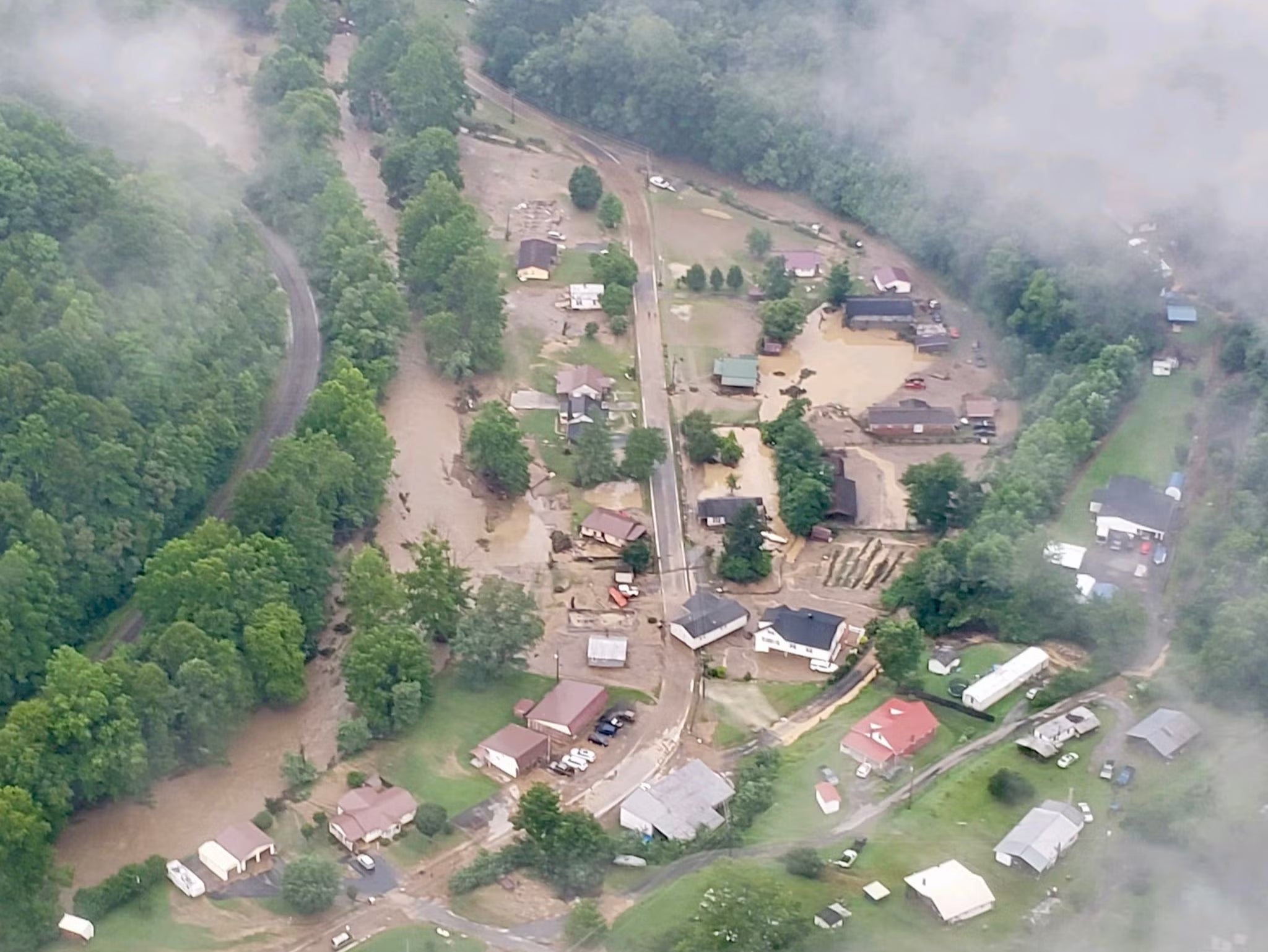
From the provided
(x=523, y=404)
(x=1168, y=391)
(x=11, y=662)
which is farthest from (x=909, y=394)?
(x=11, y=662)

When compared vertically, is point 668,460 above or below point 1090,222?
below

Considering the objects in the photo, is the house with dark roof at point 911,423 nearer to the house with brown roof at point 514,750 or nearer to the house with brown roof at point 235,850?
the house with brown roof at point 514,750

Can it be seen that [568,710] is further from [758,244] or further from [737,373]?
[758,244]

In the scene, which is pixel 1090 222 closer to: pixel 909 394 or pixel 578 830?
pixel 909 394

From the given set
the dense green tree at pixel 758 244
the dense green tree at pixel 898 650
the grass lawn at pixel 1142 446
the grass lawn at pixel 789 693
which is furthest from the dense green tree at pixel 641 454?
the dense green tree at pixel 758 244

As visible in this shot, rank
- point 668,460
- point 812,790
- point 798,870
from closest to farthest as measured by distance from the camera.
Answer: point 798,870 → point 812,790 → point 668,460

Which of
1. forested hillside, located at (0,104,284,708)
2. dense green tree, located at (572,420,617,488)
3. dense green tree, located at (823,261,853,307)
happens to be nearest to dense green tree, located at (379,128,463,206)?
forested hillside, located at (0,104,284,708)

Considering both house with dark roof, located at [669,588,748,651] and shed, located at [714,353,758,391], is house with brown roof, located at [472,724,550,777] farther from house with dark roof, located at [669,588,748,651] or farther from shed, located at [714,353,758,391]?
shed, located at [714,353,758,391]

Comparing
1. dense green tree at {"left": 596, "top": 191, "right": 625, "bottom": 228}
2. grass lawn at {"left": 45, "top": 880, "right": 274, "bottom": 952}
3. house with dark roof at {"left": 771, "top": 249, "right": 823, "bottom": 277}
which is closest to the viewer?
grass lawn at {"left": 45, "top": 880, "right": 274, "bottom": 952}
